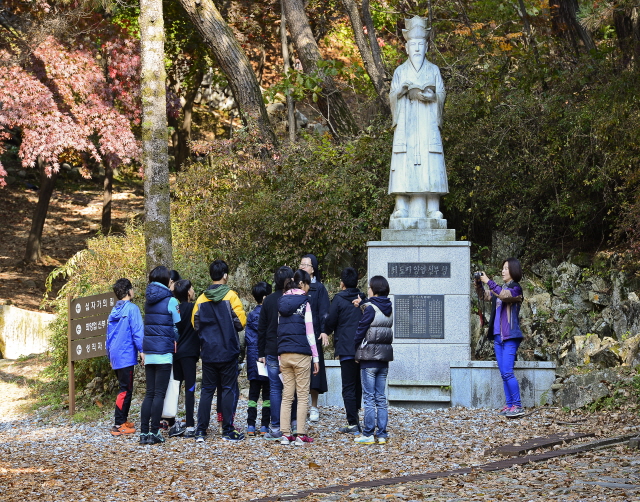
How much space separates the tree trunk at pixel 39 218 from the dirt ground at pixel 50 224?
0.94 ft

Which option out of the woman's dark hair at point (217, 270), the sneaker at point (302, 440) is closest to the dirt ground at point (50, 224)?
the woman's dark hair at point (217, 270)

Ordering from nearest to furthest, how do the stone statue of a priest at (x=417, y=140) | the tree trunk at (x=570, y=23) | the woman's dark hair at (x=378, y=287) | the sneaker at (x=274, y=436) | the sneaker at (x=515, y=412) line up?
1. the woman's dark hair at (x=378, y=287)
2. the sneaker at (x=274, y=436)
3. the sneaker at (x=515, y=412)
4. the stone statue of a priest at (x=417, y=140)
5. the tree trunk at (x=570, y=23)

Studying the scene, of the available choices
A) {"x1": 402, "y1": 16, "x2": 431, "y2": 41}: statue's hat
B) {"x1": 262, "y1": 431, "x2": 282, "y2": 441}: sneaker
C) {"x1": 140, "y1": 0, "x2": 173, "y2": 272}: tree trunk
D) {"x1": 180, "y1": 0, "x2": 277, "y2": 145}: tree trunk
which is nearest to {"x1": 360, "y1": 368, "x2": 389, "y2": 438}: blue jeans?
{"x1": 262, "y1": 431, "x2": 282, "y2": 441}: sneaker

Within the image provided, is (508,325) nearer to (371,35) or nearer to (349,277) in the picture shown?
(349,277)

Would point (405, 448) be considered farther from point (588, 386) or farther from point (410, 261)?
point (410, 261)

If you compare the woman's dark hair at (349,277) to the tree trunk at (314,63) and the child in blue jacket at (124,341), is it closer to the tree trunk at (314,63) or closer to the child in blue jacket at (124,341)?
the child in blue jacket at (124,341)

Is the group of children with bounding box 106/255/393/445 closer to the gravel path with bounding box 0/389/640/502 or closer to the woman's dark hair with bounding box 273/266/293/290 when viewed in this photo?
the woman's dark hair with bounding box 273/266/293/290

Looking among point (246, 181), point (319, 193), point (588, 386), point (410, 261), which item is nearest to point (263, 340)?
point (410, 261)

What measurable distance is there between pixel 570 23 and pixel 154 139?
8.41m

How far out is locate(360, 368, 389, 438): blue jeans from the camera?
7609 millimetres

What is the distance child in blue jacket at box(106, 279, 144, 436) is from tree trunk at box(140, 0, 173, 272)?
74.7 inches

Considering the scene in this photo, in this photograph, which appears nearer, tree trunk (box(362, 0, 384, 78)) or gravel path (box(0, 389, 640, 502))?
gravel path (box(0, 389, 640, 502))

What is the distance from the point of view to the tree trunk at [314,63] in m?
16.9

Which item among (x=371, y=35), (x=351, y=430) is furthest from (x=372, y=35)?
(x=351, y=430)
